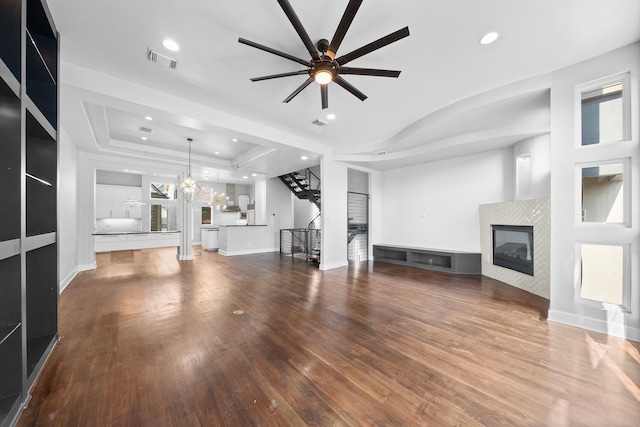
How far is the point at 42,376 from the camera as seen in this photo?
6.35ft

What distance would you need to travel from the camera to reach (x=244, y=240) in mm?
8797

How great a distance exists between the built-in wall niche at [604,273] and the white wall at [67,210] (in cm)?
793

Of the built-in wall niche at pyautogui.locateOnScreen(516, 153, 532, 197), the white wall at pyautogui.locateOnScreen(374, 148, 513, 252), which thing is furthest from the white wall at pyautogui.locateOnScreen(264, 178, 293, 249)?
the built-in wall niche at pyautogui.locateOnScreen(516, 153, 532, 197)

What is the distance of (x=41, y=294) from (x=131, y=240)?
23.0 ft

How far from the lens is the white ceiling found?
2188 mm

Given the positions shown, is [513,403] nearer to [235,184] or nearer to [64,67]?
[64,67]

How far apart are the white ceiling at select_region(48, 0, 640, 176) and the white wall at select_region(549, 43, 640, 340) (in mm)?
190

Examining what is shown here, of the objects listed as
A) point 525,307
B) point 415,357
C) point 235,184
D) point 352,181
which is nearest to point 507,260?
point 525,307

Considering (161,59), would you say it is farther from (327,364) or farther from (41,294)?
(327,364)

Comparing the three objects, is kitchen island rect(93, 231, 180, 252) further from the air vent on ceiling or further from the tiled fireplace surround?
the tiled fireplace surround

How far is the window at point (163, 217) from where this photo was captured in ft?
32.3

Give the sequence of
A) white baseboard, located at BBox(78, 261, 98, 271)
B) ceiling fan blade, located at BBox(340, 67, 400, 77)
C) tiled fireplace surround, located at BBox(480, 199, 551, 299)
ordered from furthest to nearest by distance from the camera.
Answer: white baseboard, located at BBox(78, 261, 98, 271) < tiled fireplace surround, located at BBox(480, 199, 551, 299) < ceiling fan blade, located at BBox(340, 67, 400, 77)

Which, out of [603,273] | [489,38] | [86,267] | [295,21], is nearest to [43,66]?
[295,21]

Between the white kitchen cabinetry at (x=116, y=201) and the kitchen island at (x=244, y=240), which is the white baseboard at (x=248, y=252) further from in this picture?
the white kitchen cabinetry at (x=116, y=201)
